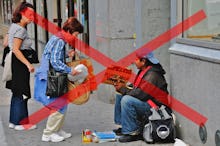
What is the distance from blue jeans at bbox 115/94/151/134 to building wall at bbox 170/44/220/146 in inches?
16.8

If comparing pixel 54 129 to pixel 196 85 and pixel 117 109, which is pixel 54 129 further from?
pixel 196 85

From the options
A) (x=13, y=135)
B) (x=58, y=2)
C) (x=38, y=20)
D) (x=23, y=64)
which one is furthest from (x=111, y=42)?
(x=38, y=20)

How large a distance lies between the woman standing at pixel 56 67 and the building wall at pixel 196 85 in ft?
4.03

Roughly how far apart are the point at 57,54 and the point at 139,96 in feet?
3.60

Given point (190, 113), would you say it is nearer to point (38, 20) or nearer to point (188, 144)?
point (188, 144)

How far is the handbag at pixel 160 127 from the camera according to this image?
17.0 feet

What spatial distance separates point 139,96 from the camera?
5.33 metres

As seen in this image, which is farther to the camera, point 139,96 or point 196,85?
point 139,96

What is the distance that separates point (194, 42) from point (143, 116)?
112 centimetres

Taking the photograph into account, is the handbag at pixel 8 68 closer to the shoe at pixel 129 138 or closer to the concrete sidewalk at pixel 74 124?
the concrete sidewalk at pixel 74 124

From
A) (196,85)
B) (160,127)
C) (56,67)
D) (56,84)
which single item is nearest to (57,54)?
(56,67)

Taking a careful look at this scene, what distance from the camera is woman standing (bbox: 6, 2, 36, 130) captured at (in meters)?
5.83

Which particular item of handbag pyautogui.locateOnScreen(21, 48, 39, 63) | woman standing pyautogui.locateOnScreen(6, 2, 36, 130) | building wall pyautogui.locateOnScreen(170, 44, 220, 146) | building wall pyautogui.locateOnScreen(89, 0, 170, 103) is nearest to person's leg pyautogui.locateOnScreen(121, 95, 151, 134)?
building wall pyautogui.locateOnScreen(170, 44, 220, 146)

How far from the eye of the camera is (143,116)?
5.45 metres
